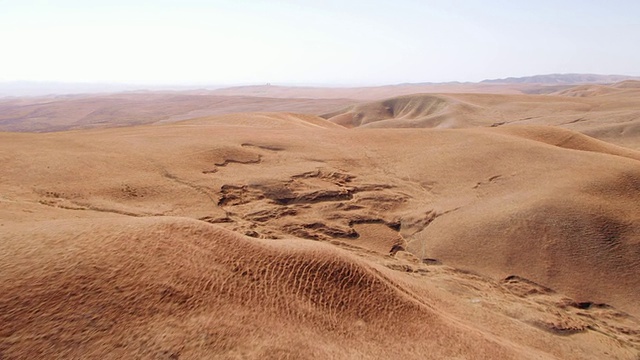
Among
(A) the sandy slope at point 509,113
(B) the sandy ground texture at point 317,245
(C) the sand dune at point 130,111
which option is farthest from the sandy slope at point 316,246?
(C) the sand dune at point 130,111

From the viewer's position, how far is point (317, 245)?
7816mm

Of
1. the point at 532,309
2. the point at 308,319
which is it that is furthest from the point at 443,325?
the point at 532,309

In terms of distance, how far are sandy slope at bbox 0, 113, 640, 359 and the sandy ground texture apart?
37 mm

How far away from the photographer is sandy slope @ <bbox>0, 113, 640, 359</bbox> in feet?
16.9

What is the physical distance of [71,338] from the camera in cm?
459

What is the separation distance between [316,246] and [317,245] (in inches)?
5.0

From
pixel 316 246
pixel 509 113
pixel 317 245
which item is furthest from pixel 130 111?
pixel 316 246

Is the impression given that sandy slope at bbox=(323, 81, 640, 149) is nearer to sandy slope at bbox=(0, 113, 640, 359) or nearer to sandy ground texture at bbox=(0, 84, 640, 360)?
sandy ground texture at bbox=(0, 84, 640, 360)

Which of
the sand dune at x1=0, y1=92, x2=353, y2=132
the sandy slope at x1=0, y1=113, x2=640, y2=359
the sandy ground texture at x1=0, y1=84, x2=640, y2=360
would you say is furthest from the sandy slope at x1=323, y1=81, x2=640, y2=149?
the sand dune at x1=0, y1=92, x2=353, y2=132

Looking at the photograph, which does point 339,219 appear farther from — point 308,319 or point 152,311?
point 152,311

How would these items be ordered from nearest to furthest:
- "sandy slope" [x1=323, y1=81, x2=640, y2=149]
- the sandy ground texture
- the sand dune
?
the sandy ground texture < "sandy slope" [x1=323, y1=81, x2=640, y2=149] < the sand dune

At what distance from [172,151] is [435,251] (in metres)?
9.46

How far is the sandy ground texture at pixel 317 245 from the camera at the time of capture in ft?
16.9

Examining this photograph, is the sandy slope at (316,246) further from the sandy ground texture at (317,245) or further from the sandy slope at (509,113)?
the sandy slope at (509,113)
